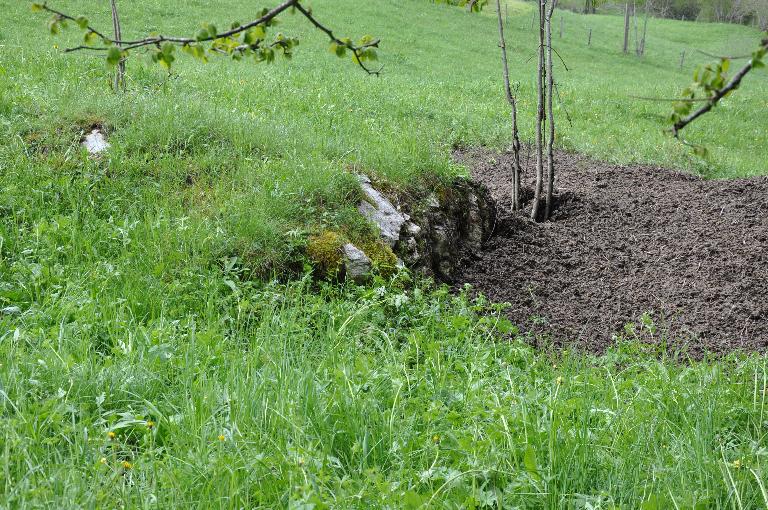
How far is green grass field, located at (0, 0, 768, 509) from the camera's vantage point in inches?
102

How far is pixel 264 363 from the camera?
3574 mm

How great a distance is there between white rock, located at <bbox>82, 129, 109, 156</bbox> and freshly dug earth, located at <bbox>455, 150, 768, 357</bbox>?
11.6 feet

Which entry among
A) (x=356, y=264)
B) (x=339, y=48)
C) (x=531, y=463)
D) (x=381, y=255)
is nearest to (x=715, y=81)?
(x=339, y=48)

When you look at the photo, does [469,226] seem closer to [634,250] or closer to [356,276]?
[634,250]

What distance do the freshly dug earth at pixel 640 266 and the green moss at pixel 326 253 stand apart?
144cm

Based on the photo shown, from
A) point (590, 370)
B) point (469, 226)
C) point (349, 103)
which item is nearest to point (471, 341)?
point (590, 370)

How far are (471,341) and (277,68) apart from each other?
39.0ft

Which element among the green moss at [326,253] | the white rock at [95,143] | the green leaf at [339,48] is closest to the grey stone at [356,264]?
the green moss at [326,253]

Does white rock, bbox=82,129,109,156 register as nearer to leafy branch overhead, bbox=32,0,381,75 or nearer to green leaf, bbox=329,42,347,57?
leafy branch overhead, bbox=32,0,381,75

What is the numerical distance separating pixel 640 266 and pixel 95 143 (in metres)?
5.22

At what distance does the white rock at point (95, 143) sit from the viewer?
6068mm

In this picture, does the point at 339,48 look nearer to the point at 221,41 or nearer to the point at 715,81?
the point at 221,41

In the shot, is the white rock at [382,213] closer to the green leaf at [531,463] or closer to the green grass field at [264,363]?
the green grass field at [264,363]

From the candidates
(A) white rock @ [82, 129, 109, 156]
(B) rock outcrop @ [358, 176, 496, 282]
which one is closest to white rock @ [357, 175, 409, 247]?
(B) rock outcrop @ [358, 176, 496, 282]
